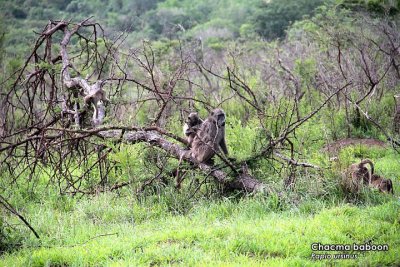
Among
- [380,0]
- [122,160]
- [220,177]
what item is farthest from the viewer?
[380,0]

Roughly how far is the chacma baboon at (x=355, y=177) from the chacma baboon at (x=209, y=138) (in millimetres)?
A: 1873

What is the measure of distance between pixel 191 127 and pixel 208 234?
2.79 meters

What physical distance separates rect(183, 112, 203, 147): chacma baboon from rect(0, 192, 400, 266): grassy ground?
1.26 meters

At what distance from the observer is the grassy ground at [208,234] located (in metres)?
5.19

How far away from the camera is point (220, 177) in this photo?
7.29 metres

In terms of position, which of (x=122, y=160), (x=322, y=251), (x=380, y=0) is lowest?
(x=322, y=251)

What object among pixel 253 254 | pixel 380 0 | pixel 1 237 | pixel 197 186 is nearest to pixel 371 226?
pixel 253 254

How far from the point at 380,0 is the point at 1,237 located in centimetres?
1487

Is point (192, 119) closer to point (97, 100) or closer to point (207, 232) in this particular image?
point (97, 100)

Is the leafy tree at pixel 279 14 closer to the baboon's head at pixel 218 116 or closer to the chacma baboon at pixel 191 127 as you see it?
the chacma baboon at pixel 191 127

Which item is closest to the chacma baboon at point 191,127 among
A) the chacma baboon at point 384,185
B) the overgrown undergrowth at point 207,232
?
the overgrown undergrowth at point 207,232

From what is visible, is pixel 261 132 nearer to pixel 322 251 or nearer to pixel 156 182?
pixel 156 182

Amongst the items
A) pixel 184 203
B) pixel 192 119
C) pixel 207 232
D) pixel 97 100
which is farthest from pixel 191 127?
pixel 207 232

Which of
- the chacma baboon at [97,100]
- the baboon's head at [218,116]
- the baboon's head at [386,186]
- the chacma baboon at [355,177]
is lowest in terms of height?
the baboon's head at [386,186]
